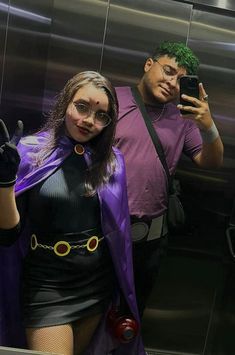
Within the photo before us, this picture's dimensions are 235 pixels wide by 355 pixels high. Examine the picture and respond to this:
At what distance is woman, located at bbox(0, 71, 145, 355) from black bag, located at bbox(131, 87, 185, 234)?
0.60m

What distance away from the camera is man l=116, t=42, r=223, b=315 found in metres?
2.50

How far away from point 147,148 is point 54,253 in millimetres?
903

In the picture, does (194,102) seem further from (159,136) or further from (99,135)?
(99,135)

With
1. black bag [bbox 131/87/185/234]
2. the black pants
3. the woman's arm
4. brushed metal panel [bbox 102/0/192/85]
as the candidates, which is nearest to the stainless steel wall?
brushed metal panel [bbox 102/0/192/85]

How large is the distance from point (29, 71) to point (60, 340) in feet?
4.69

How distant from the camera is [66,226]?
1.85 meters

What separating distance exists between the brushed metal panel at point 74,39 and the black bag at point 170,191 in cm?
56

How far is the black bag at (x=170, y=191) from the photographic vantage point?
2.54m

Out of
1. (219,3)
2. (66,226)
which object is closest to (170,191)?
(66,226)

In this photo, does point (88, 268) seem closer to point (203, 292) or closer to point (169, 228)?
point (169, 228)

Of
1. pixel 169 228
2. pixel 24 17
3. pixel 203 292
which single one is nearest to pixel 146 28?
pixel 24 17

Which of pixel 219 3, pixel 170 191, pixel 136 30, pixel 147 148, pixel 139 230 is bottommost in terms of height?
pixel 139 230

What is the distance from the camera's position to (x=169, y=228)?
2.87m

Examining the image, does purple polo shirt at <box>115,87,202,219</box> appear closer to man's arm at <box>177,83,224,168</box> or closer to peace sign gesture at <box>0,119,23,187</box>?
man's arm at <box>177,83,224,168</box>
